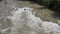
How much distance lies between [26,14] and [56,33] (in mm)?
650

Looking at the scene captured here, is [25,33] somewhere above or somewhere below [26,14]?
below

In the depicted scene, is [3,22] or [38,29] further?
[3,22]

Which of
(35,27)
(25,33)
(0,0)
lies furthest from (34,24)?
(0,0)

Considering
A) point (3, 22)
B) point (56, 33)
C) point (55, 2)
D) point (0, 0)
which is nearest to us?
point (56, 33)

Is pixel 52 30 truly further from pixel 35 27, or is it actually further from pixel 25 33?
pixel 25 33

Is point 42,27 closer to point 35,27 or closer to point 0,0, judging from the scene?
point 35,27

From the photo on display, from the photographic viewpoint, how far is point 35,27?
2.29 meters

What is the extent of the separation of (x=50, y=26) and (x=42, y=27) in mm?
146

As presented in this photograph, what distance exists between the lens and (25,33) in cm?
224

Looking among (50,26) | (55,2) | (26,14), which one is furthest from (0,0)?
(50,26)

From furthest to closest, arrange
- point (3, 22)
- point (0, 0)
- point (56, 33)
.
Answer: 1. point (0, 0)
2. point (3, 22)
3. point (56, 33)

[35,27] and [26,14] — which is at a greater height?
[26,14]

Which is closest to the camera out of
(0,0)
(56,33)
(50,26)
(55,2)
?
(56,33)

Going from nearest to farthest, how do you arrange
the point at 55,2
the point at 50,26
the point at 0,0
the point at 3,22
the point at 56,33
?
1. the point at 56,33
2. the point at 50,26
3. the point at 3,22
4. the point at 55,2
5. the point at 0,0
